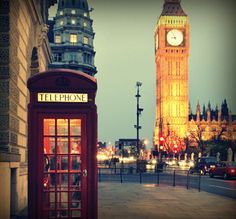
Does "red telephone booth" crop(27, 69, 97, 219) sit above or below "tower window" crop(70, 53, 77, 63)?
below

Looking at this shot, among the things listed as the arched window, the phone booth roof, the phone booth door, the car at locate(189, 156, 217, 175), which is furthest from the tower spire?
the phone booth door

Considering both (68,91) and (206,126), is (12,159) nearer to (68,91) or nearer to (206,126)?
(68,91)

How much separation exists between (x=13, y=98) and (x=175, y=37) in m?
131

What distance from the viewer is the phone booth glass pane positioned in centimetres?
837

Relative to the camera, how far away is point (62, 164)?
8414 mm

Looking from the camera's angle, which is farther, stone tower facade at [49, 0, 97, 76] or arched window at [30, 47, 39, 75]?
stone tower facade at [49, 0, 97, 76]

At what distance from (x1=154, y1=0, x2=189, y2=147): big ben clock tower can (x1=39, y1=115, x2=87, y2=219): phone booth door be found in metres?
122

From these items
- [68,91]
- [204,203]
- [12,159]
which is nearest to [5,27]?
[68,91]

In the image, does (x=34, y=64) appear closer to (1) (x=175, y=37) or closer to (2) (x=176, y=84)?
(2) (x=176, y=84)

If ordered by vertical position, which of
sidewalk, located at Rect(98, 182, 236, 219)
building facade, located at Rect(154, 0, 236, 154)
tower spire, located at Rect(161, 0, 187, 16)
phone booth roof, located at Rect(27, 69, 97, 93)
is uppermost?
tower spire, located at Rect(161, 0, 187, 16)

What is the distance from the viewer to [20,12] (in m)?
11.2

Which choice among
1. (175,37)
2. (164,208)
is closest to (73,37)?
(175,37)

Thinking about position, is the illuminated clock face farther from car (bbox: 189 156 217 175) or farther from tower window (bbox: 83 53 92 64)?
car (bbox: 189 156 217 175)

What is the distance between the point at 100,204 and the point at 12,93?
204 inches
